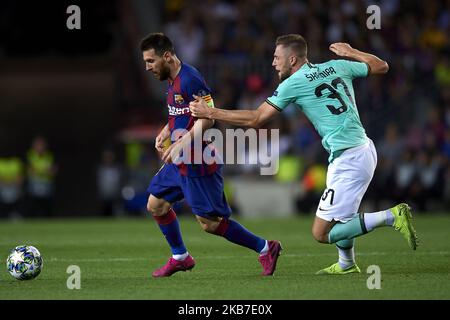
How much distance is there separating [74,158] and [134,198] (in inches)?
86.9

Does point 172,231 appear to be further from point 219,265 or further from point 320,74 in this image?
point 320,74

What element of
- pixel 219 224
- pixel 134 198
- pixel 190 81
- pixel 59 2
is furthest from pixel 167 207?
Answer: pixel 59 2

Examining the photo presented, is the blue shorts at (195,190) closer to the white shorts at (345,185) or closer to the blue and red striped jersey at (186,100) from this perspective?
the blue and red striped jersey at (186,100)

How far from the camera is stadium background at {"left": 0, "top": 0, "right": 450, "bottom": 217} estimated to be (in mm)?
21219

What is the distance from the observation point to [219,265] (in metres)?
10.4

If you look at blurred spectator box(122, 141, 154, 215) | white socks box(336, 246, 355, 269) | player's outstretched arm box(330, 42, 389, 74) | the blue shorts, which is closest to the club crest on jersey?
the blue shorts

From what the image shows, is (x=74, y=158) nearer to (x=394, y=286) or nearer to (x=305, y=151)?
(x=305, y=151)

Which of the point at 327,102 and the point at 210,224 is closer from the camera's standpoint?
the point at 327,102

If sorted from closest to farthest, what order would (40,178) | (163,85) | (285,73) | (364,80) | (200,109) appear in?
(200,109) → (285,73) → (40,178) → (364,80) → (163,85)

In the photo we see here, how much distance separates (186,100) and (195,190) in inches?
32.7

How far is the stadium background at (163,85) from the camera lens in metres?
21.2

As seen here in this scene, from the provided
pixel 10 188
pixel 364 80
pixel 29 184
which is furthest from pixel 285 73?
pixel 10 188

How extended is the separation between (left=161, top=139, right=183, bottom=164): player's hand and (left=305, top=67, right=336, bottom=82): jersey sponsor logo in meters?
1.30

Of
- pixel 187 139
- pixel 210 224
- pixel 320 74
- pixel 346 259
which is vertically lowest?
pixel 346 259
